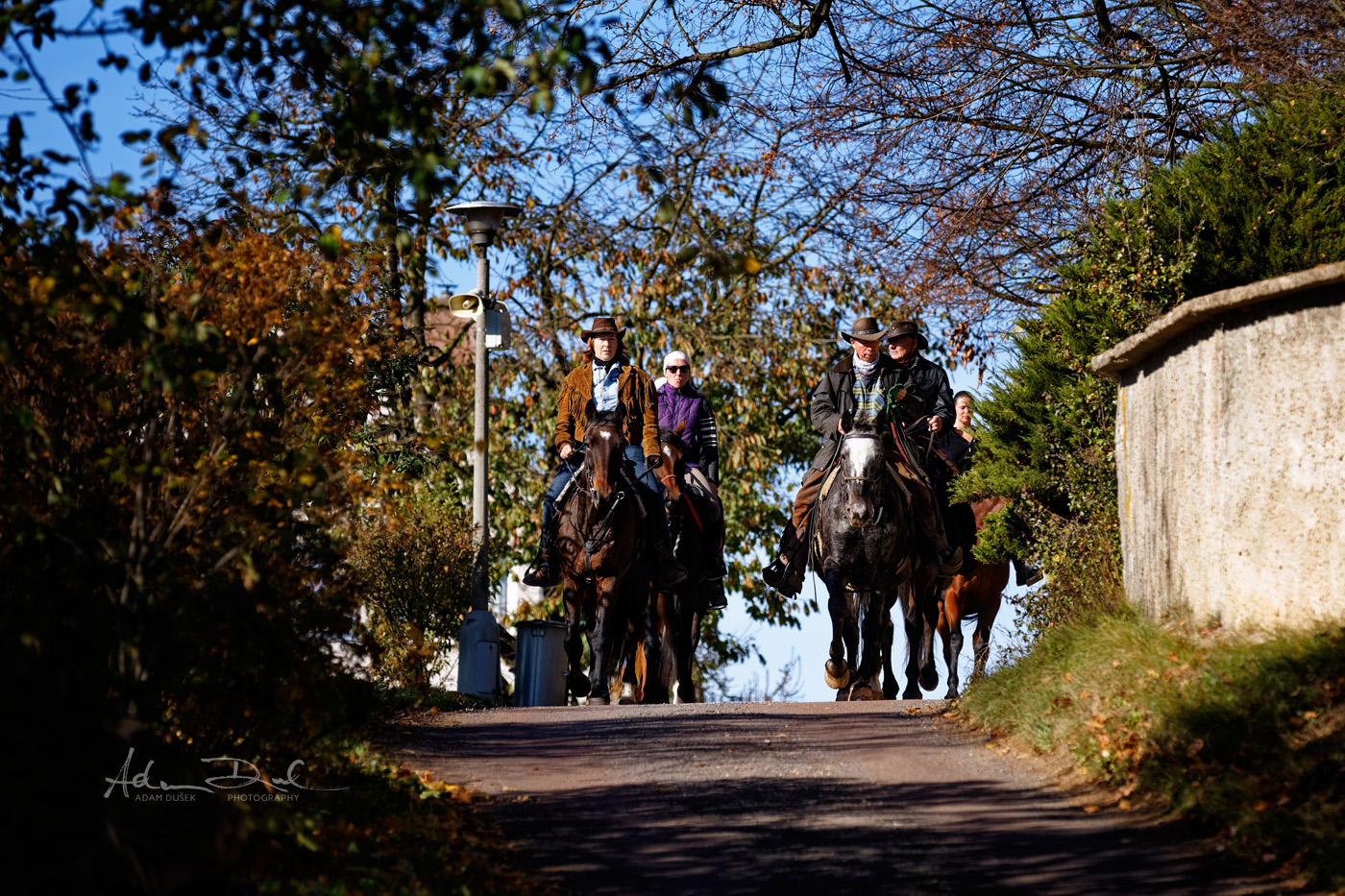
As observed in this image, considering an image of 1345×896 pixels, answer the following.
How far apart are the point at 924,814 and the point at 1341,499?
9.02ft

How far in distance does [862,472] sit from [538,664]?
4.19 m

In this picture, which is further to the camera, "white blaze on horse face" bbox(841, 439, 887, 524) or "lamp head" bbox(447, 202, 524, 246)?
"lamp head" bbox(447, 202, 524, 246)

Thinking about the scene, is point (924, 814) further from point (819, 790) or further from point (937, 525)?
point (937, 525)

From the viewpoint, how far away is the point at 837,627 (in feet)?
50.8

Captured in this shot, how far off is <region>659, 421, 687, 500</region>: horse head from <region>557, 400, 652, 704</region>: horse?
1032 mm

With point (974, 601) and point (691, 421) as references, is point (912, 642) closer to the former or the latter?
point (974, 601)

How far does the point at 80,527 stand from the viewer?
668 centimetres

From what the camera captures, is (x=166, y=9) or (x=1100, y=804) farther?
(x=1100, y=804)

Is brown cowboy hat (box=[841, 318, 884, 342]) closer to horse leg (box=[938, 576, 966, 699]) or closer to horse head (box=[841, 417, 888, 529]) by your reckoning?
horse head (box=[841, 417, 888, 529])

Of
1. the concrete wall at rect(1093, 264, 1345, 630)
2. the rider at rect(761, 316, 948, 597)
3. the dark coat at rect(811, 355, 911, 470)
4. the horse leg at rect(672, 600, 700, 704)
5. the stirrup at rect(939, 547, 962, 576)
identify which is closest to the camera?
the concrete wall at rect(1093, 264, 1345, 630)

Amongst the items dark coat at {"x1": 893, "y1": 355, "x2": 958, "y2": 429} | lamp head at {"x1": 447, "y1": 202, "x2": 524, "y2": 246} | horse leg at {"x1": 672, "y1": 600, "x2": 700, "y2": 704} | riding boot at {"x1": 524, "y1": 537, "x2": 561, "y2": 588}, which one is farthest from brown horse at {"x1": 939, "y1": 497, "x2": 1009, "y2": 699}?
lamp head at {"x1": 447, "y1": 202, "x2": 524, "y2": 246}

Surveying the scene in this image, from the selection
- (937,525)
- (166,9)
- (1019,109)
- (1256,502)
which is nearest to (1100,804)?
(1256,502)

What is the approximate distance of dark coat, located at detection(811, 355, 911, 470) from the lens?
15953 mm

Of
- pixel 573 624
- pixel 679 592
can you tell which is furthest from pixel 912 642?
pixel 573 624
